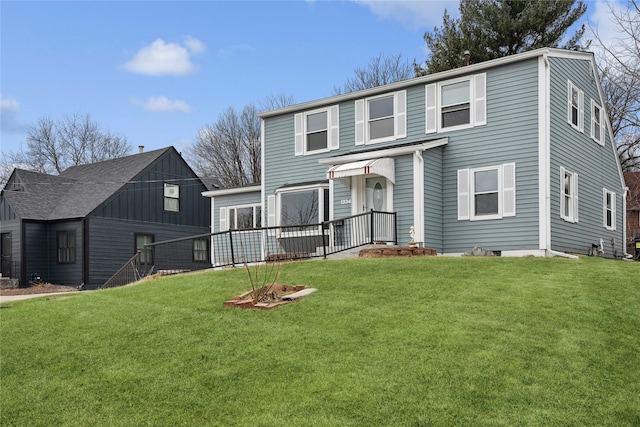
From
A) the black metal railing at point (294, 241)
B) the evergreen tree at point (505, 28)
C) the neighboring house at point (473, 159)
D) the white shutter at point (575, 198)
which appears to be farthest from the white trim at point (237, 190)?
the evergreen tree at point (505, 28)

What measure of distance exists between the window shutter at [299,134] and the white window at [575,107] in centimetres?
788

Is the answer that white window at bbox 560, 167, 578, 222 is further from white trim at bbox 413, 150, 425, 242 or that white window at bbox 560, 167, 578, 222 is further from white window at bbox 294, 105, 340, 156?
white window at bbox 294, 105, 340, 156

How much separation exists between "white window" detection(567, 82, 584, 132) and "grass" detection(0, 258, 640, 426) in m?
7.69

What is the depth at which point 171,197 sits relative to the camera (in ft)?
87.4

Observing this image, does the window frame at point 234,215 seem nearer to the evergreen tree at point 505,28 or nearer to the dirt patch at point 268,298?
the dirt patch at point 268,298

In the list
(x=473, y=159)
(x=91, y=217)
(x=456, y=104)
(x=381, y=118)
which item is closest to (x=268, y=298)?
(x=473, y=159)

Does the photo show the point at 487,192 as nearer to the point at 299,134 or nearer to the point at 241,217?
the point at 299,134

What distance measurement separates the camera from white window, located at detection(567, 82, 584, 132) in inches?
636

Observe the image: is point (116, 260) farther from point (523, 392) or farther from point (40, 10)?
point (523, 392)

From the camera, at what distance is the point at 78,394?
591cm

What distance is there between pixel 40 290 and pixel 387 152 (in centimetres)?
1361

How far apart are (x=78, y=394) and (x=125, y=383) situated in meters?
0.46

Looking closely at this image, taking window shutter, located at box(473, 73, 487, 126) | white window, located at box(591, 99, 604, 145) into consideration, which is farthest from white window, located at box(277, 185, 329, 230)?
white window, located at box(591, 99, 604, 145)

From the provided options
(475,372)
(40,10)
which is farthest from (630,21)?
(40,10)
